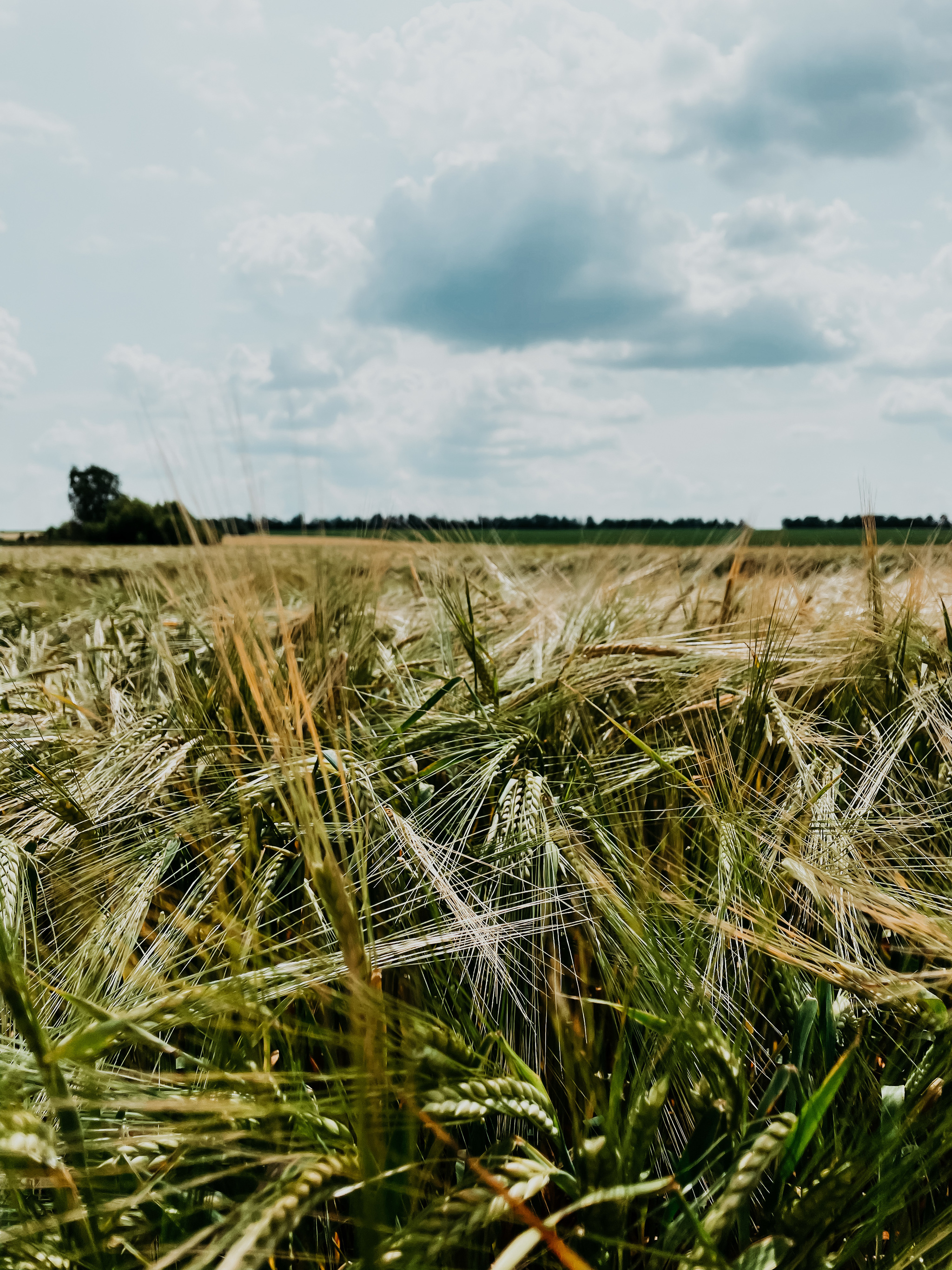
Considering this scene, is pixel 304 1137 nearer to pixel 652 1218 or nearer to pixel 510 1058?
pixel 510 1058

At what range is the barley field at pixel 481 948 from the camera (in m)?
0.72

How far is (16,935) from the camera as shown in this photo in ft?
3.38

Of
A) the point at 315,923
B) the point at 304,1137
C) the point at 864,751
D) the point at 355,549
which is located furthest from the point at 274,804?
the point at 864,751

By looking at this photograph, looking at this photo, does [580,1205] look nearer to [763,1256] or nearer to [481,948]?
[763,1256]

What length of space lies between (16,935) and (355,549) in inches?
56.4

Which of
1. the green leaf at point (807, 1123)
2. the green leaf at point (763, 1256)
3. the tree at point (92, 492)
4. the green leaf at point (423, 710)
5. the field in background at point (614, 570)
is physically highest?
the tree at point (92, 492)

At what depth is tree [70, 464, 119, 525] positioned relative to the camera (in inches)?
1766

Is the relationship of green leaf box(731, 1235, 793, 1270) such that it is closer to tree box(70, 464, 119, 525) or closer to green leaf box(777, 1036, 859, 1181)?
green leaf box(777, 1036, 859, 1181)

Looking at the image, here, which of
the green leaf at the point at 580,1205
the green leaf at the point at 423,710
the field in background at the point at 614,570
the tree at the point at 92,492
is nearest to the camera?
the green leaf at the point at 580,1205

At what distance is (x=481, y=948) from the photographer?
3.56ft

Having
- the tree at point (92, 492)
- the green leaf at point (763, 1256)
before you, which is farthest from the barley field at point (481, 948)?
the tree at point (92, 492)

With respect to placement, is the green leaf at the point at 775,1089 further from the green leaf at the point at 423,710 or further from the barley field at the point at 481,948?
the green leaf at the point at 423,710

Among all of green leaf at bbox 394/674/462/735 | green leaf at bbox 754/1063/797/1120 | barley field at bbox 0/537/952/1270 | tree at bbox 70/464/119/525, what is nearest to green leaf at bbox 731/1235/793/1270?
barley field at bbox 0/537/952/1270

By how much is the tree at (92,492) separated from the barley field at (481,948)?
4773cm
